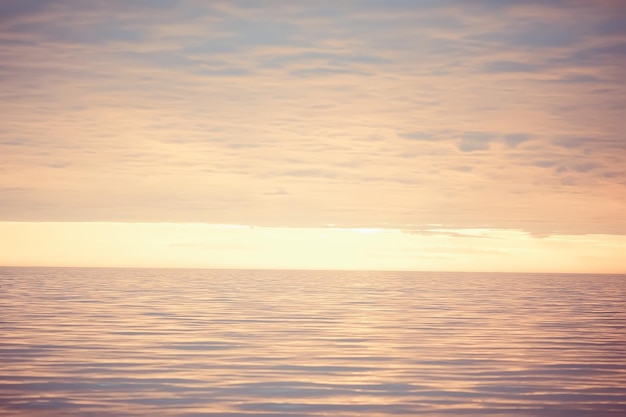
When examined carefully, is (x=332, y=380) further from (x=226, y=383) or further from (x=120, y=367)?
(x=120, y=367)

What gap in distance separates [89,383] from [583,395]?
13278 mm

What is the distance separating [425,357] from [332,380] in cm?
608

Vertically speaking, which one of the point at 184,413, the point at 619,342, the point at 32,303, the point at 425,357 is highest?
the point at 32,303

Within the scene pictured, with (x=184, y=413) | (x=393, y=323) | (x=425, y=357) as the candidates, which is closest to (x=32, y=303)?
(x=393, y=323)

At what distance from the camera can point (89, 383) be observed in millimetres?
23094

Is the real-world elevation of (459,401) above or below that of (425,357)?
below

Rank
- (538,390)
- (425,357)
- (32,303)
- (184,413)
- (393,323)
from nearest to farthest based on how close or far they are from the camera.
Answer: (184,413), (538,390), (425,357), (393,323), (32,303)

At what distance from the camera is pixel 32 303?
188 ft

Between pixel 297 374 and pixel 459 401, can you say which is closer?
pixel 459 401

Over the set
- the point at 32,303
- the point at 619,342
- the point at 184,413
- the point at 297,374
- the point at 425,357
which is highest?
the point at 32,303

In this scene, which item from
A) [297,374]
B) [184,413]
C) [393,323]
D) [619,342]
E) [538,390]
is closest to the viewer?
[184,413]

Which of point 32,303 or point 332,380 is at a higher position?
point 32,303

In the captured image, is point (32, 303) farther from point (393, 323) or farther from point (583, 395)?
point (583, 395)

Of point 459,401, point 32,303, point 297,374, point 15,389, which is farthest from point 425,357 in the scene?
point 32,303
